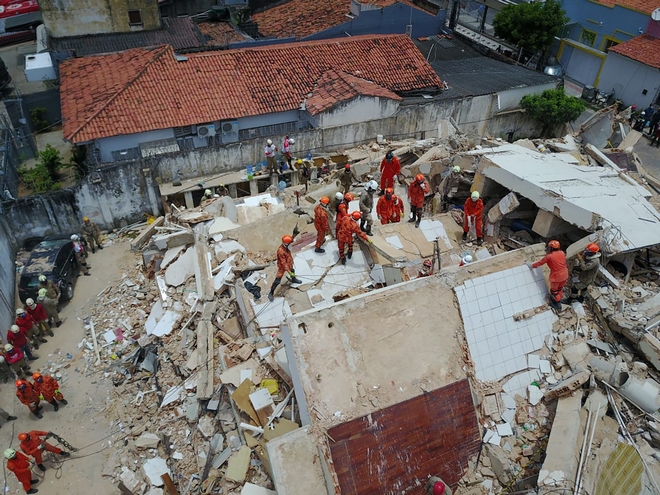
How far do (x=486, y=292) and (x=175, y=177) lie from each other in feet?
41.6

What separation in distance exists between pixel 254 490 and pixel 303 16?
975 inches

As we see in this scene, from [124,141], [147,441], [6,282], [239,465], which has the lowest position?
[147,441]

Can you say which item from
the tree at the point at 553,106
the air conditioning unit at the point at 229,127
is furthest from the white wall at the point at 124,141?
the tree at the point at 553,106

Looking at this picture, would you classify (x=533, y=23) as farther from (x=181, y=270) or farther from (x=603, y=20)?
(x=181, y=270)

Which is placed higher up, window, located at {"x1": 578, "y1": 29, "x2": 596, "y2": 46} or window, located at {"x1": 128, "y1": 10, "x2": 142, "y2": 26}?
window, located at {"x1": 128, "y1": 10, "x2": 142, "y2": 26}

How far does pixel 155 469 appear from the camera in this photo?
32.0 ft

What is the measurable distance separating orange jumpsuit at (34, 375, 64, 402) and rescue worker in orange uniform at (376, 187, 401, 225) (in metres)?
8.83

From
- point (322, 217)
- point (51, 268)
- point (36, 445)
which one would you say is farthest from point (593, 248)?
point (51, 268)

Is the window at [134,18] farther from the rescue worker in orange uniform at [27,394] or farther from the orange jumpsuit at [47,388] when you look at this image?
the rescue worker in orange uniform at [27,394]

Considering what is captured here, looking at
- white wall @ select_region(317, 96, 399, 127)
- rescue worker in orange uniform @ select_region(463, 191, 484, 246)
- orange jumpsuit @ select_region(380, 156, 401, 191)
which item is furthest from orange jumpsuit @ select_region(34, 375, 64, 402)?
white wall @ select_region(317, 96, 399, 127)

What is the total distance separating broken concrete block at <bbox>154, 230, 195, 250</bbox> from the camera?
14.1 m

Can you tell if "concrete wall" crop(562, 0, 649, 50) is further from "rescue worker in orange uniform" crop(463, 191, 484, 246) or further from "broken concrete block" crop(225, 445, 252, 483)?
"broken concrete block" crop(225, 445, 252, 483)

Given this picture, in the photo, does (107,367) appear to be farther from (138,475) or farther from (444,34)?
(444,34)

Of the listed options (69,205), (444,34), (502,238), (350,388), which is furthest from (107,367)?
(444,34)
